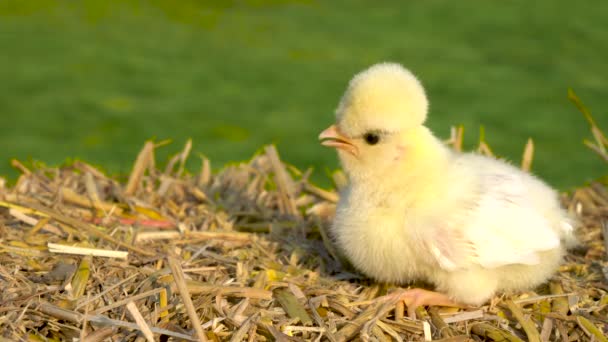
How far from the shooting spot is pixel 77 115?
4.75 metres

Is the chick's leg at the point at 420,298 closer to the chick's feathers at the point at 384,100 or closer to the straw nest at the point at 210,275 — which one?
the straw nest at the point at 210,275

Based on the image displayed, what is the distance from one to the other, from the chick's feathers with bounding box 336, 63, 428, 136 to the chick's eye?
26 millimetres

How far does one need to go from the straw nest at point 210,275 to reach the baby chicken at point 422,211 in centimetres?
9

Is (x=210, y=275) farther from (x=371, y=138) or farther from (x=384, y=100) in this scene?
(x=384, y=100)

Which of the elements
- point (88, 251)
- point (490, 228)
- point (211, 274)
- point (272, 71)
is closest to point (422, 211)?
point (490, 228)

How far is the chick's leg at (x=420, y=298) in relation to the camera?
8.12ft

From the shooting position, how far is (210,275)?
102 inches

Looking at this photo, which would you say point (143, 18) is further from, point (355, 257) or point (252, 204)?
Result: point (355, 257)

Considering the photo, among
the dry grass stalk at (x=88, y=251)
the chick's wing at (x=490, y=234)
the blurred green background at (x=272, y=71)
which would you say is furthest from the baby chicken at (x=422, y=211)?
the blurred green background at (x=272, y=71)

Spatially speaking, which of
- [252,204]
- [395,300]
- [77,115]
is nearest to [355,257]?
[395,300]

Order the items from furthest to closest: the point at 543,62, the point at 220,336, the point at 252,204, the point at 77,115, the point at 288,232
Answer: the point at 543,62
the point at 77,115
the point at 252,204
the point at 288,232
the point at 220,336

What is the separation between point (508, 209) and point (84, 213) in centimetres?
150

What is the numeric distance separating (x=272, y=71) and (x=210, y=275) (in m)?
2.79

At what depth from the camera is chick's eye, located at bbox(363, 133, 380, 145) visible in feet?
8.10
